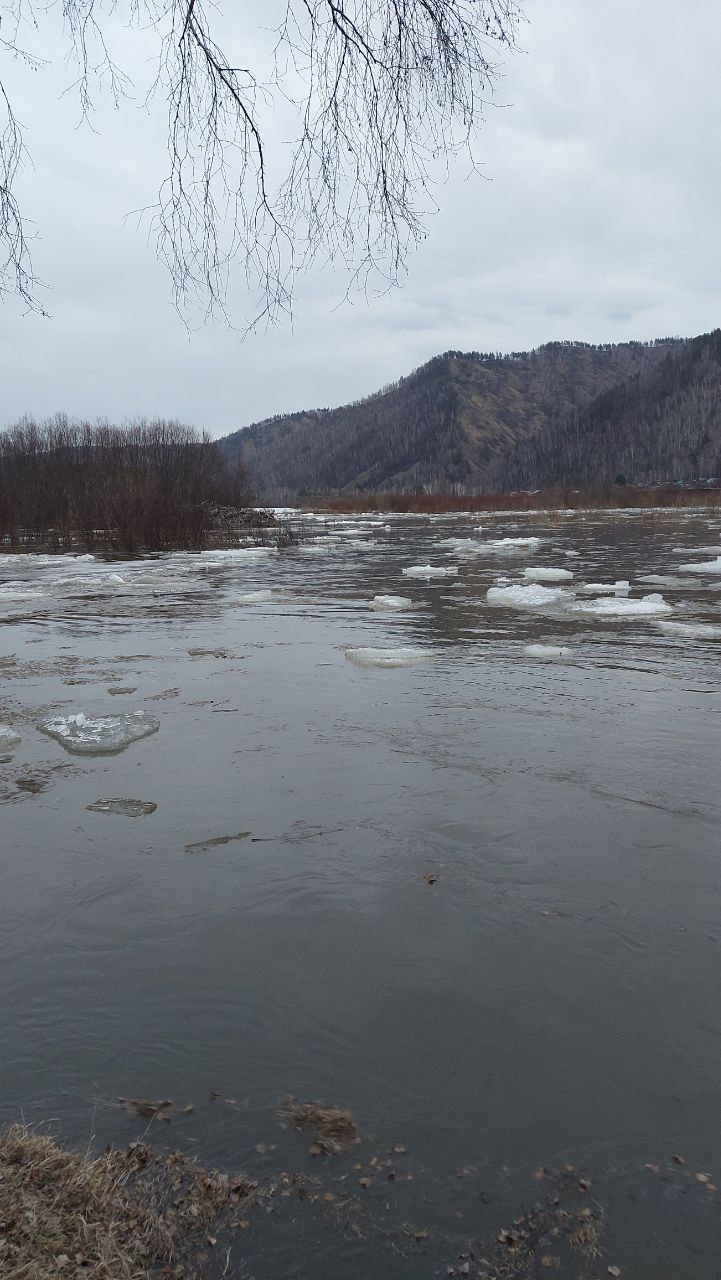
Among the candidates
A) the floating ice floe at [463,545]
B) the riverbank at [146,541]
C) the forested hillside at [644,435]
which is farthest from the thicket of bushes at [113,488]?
the forested hillside at [644,435]

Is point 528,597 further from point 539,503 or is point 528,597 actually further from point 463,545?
point 539,503

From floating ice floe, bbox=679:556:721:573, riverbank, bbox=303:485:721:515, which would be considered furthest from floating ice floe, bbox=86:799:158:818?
riverbank, bbox=303:485:721:515

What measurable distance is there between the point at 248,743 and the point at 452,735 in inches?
60.0

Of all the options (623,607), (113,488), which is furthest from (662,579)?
(113,488)

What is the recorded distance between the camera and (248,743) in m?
5.30

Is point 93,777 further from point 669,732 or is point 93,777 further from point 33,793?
point 669,732

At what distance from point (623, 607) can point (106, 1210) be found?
10040 millimetres

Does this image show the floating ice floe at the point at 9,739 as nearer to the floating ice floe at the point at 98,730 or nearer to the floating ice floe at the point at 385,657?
the floating ice floe at the point at 98,730

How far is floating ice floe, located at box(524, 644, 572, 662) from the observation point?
7.94m

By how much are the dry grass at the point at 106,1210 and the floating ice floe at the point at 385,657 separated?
Answer: 602cm

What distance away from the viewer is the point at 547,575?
48.4 feet

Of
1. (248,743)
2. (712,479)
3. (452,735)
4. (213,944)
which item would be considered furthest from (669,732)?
(712,479)

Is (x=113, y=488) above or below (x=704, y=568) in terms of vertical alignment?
above

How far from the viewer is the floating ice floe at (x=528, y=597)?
11602 mm
